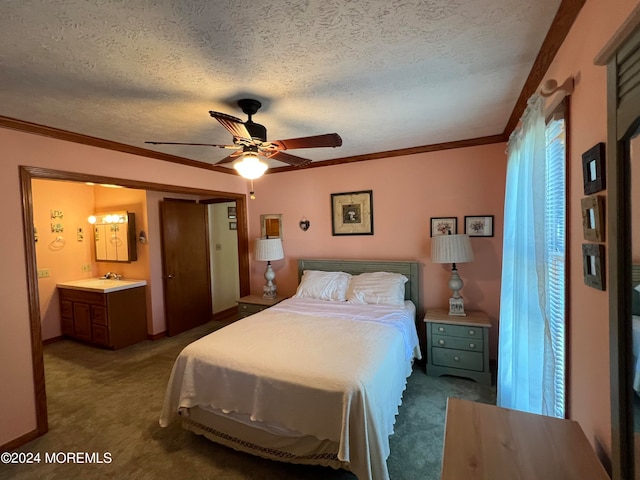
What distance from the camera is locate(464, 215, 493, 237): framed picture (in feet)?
Result: 9.99

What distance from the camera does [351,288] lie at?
330 cm

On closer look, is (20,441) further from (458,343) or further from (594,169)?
(594,169)

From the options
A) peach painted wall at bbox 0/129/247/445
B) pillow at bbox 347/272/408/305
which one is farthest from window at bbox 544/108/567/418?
peach painted wall at bbox 0/129/247/445

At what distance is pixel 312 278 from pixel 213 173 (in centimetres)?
197

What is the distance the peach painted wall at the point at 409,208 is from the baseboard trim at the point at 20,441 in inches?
106

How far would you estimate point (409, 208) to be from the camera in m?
3.39

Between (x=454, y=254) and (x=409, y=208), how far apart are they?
81 cm

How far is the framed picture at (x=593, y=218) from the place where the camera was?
95cm

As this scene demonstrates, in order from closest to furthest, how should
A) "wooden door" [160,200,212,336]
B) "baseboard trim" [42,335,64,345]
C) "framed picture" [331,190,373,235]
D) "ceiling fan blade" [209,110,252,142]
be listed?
"ceiling fan blade" [209,110,252,142]
"framed picture" [331,190,373,235]
"baseboard trim" [42,335,64,345]
"wooden door" [160,200,212,336]

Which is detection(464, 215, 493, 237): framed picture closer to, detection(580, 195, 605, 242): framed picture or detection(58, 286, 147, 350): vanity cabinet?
detection(580, 195, 605, 242): framed picture

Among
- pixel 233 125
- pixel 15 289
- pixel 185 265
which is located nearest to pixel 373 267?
pixel 233 125

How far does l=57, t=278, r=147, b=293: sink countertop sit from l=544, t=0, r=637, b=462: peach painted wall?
464 cm

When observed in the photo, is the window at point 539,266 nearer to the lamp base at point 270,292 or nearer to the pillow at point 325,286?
the pillow at point 325,286

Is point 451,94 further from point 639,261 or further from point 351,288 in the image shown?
point 351,288
